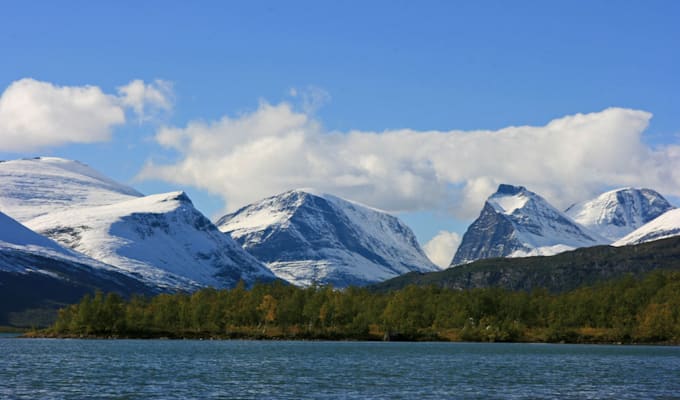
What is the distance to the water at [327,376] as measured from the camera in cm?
10138

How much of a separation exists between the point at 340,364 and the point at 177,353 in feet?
148

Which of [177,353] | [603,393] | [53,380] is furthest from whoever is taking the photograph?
[177,353]

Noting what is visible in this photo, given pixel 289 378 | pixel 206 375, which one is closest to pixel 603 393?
pixel 289 378

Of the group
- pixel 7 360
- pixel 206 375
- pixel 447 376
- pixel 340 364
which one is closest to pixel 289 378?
pixel 206 375

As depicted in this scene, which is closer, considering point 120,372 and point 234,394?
point 234,394

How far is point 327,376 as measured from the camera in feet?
414

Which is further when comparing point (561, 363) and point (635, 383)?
point (561, 363)

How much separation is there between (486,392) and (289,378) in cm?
2848

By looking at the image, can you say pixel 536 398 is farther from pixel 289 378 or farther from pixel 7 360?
pixel 7 360

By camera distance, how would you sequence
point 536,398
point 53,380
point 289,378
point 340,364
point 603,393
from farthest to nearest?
point 340,364
point 289,378
point 53,380
point 603,393
point 536,398

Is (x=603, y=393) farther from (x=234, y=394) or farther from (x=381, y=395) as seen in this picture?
(x=234, y=394)

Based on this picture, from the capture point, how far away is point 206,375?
408ft

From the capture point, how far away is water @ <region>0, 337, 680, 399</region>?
101375mm

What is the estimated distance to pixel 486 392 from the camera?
346 ft
